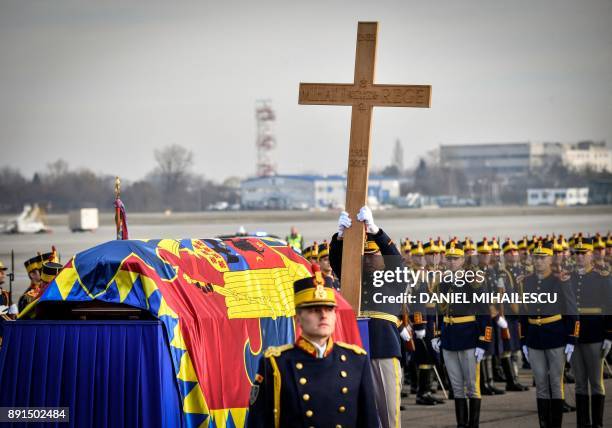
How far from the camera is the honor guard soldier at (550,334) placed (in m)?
10.2

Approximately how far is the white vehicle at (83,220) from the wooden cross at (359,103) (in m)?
49.0

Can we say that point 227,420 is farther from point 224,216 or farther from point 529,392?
point 224,216

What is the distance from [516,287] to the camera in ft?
41.8

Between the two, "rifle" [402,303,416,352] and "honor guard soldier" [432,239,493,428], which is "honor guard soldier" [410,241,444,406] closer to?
"rifle" [402,303,416,352]

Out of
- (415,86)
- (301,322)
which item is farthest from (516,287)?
(301,322)

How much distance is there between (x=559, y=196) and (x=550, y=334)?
80.8 m

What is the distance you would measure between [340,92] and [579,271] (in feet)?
12.4

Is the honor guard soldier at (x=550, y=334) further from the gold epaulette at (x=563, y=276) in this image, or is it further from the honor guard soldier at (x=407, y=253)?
the honor guard soldier at (x=407, y=253)

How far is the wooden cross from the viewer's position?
8219 mm

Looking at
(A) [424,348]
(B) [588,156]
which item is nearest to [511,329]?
(A) [424,348]

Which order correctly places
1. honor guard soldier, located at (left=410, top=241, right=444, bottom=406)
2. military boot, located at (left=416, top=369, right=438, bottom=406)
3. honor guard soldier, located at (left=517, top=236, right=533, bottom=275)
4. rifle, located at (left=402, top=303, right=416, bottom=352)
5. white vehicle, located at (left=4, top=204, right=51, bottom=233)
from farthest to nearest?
1. white vehicle, located at (left=4, top=204, right=51, bottom=233)
2. honor guard soldier, located at (left=517, top=236, right=533, bottom=275)
3. military boot, located at (left=416, top=369, right=438, bottom=406)
4. rifle, located at (left=402, top=303, right=416, bottom=352)
5. honor guard soldier, located at (left=410, top=241, right=444, bottom=406)

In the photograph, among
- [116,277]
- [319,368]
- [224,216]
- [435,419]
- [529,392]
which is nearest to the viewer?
[319,368]

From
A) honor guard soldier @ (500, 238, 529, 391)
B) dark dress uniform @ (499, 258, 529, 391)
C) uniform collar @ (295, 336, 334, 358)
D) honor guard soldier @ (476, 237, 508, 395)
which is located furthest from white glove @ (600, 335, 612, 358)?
uniform collar @ (295, 336, 334, 358)

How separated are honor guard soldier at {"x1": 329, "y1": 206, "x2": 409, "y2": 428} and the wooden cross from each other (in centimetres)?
24
